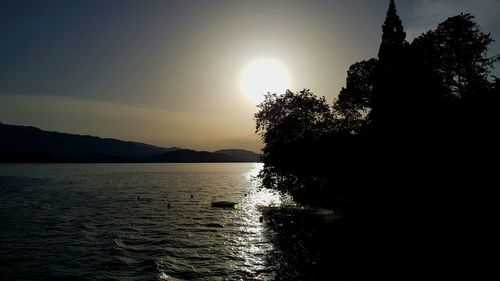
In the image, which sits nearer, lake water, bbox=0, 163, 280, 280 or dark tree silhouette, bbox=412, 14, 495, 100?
lake water, bbox=0, 163, 280, 280

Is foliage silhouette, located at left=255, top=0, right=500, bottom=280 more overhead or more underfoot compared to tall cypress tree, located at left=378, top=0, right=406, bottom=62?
more underfoot

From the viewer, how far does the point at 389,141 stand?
4447cm

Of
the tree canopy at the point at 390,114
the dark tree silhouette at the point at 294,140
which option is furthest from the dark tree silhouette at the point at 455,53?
the dark tree silhouette at the point at 294,140

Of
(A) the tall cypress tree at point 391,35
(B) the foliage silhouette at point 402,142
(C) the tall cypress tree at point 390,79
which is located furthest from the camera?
(A) the tall cypress tree at point 391,35

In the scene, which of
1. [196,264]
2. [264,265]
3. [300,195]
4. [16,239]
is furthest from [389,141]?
[16,239]

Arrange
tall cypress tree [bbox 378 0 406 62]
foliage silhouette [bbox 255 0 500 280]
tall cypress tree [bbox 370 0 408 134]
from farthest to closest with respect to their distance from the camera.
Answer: tall cypress tree [bbox 378 0 406 62]
tall cypress tree [bbox 370 0 408 134]
foliage silhouette [bbox 255 0 500 280]

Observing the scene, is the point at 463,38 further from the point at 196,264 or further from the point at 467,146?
the point at 196,264

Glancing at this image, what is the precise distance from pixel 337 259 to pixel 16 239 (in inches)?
1355

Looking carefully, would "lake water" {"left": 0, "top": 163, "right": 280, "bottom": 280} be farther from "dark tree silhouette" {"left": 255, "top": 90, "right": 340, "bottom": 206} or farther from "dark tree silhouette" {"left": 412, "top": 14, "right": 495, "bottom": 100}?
"dark tree silhouette" {"left": 412, "top": 14, "right": 495, "bottom": 100}

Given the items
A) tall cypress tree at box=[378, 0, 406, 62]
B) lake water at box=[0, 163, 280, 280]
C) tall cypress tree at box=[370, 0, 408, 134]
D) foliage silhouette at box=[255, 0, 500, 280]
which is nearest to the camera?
lake water at box=[0, 163, 280, 280]

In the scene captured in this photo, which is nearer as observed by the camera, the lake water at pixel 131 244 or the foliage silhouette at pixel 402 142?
the lake water at pixel 131 244

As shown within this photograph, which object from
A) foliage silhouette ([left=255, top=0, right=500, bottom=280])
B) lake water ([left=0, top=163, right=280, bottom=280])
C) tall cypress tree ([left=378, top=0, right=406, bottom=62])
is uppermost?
tall cypress tree ([left=378, top=0, right=406, bottom=62])

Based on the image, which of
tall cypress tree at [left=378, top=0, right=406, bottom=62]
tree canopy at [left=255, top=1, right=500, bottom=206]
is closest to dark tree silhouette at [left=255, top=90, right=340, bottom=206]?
tree canopy at [left=255, top=1, right=500, bottom=206]

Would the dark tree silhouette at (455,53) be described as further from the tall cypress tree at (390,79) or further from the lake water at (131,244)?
the lake water at (131,244)
